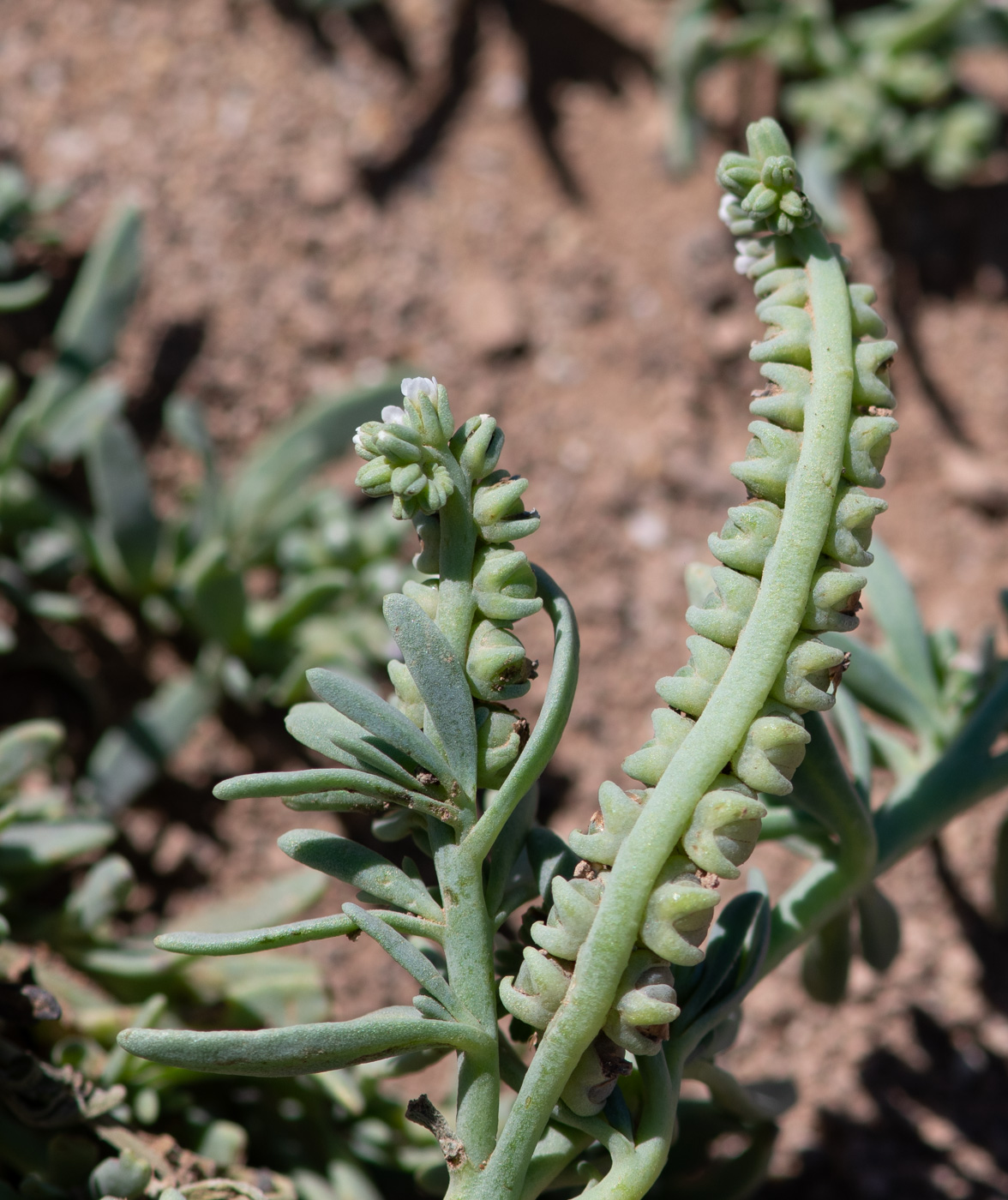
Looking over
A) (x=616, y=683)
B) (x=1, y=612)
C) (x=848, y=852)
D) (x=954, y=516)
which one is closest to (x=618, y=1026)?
(x=848, y=852)

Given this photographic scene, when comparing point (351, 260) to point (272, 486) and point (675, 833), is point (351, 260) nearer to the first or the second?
point (272, 486)

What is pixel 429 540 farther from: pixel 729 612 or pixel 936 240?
pixel 936 240

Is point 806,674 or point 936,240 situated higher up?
point 806,674

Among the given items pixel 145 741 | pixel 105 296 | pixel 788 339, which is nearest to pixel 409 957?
pixel 788 339

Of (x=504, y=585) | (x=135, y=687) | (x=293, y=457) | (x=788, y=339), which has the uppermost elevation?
(x=788, y=339)

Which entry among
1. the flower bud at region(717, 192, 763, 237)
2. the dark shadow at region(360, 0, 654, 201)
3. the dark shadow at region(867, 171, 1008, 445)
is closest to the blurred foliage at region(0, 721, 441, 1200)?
the flower bud at region(717, 192, 763, 237)

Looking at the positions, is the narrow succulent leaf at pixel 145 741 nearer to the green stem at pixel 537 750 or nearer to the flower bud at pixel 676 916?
the green stem at pixel 537 750

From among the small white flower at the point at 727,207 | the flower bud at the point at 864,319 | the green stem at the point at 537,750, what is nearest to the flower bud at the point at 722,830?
the green stem at the point at 537,750
